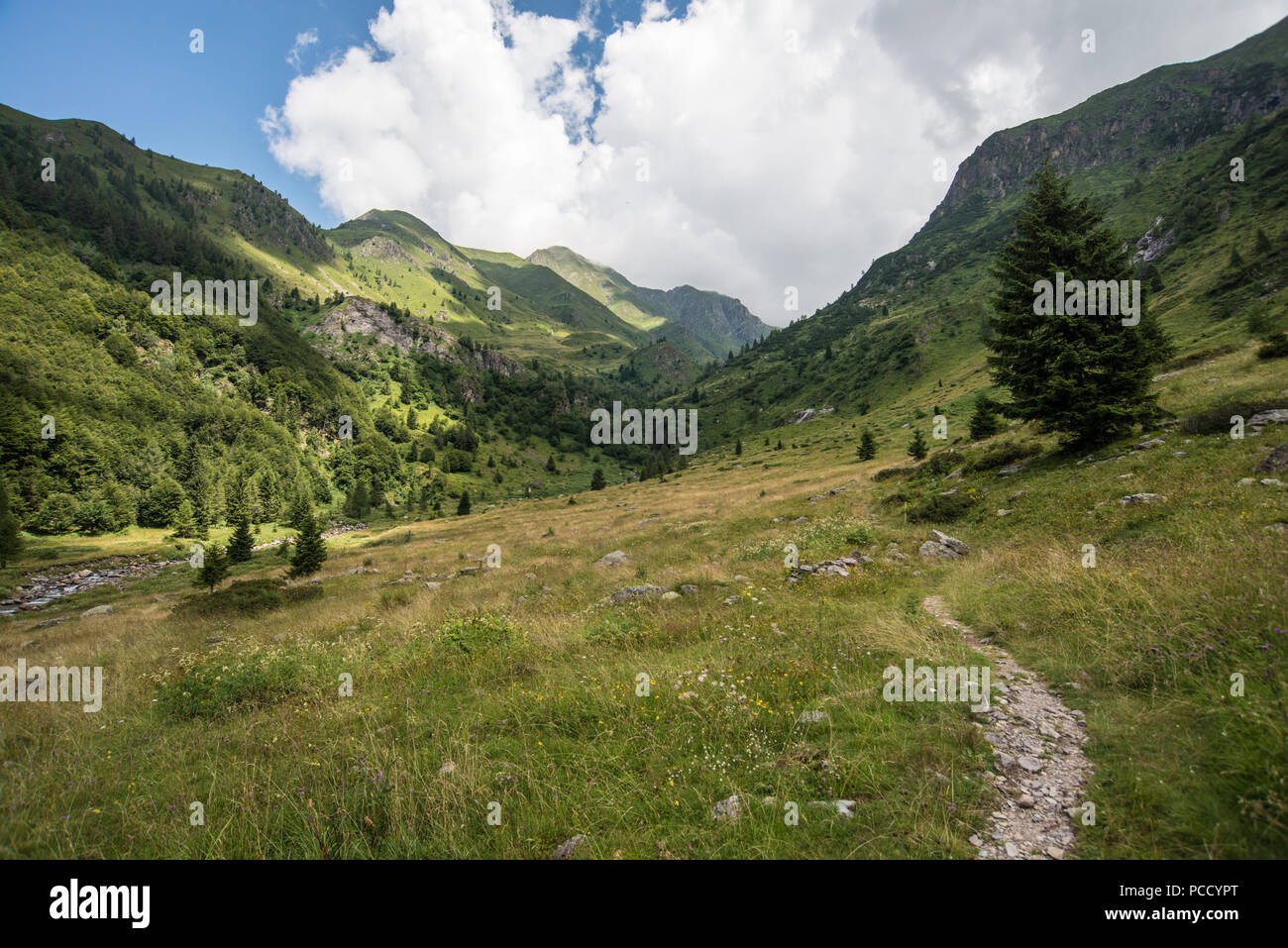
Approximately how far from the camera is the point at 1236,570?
21.2 feet

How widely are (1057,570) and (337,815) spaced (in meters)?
12.4

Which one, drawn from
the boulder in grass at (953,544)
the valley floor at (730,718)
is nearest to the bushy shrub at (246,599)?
the valley floor at (730,718)

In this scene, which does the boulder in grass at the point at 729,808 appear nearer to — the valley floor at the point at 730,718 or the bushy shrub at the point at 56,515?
the valley floor at the point at 730,718

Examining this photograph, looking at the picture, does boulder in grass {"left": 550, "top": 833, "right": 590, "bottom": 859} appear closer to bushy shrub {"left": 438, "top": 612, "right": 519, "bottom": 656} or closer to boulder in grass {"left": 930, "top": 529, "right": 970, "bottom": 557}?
bushy shrub {"left": 438, "top": 612, "right": 519, "bottom": 656}

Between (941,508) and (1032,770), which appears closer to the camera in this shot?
(1032,770)

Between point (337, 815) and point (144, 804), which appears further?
point (144, 804)

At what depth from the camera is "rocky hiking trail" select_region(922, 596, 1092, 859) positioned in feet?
11.5

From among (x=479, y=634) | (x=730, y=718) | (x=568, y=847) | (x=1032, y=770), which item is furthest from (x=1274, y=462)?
(x=479, y=634)

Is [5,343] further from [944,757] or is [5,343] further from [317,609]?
[944,757]

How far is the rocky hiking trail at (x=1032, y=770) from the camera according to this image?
11.5 feet

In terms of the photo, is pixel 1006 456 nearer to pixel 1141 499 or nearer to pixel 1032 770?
pixel 1141 499

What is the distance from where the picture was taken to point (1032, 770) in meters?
4.31

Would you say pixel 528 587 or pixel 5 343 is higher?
pixel 5 343
